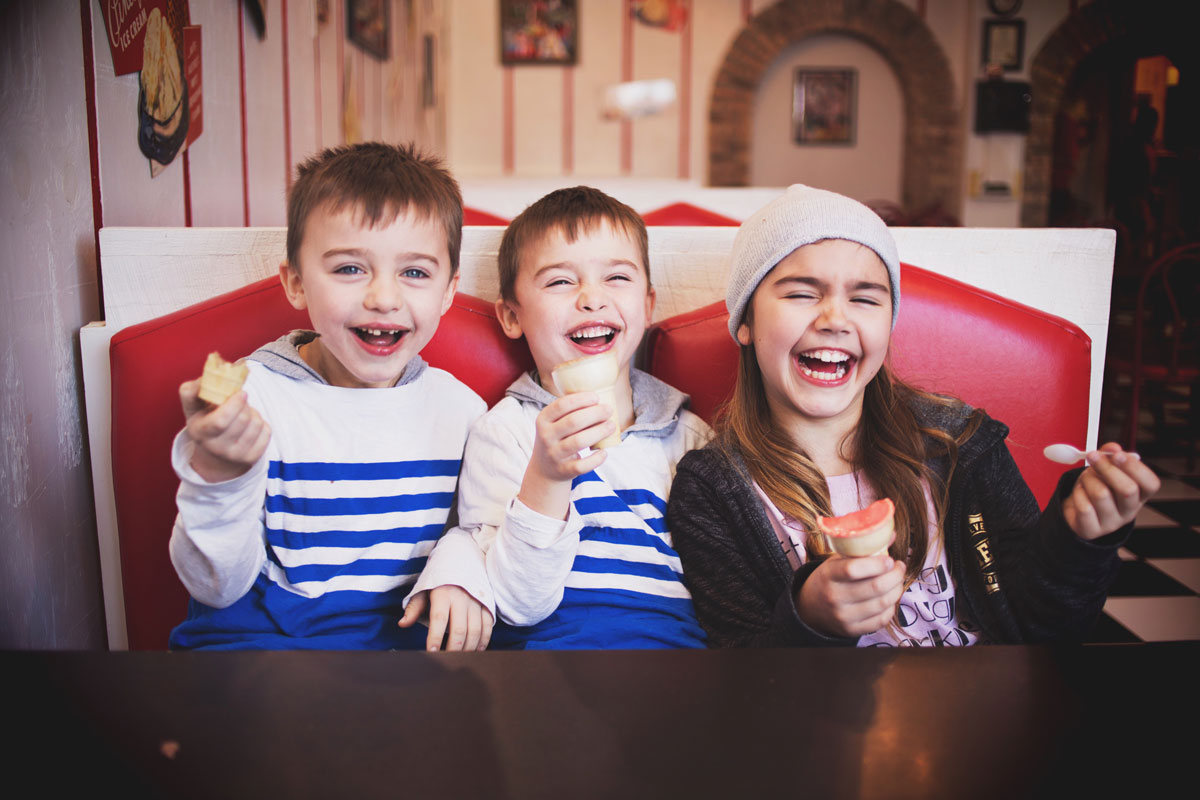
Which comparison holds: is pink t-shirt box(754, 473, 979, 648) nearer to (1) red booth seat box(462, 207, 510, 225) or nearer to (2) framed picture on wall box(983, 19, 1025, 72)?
(1) red booth seat box(462, 207, 510, 225)

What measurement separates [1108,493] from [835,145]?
294 inches

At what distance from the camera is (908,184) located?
780cm

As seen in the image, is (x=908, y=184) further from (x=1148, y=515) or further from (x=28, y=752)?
(x=28, y=752)

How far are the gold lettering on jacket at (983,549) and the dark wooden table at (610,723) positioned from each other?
509 millimetres

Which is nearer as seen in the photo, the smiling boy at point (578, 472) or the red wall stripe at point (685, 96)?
the smiling boy at point (578, 472)

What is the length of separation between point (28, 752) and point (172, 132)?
1653 millimetres

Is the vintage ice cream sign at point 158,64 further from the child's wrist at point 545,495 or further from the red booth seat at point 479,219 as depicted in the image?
the child's wrist at point 545,495

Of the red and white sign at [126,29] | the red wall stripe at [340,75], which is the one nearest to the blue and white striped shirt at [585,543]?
the red and white sign at [126,29]

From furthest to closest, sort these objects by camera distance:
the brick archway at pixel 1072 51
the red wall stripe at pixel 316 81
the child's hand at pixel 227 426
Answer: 1. the brick archway at pixel 1072 51
2. the red wall stripe at pixel 316 81
3. the child's hand at pixel 227 426

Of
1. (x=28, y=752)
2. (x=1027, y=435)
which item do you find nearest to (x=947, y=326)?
(x=1027, y=435)

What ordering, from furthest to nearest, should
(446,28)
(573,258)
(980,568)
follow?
(446,28)
(573,258)
(980,568)

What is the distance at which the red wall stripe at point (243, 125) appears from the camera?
7.66 ft

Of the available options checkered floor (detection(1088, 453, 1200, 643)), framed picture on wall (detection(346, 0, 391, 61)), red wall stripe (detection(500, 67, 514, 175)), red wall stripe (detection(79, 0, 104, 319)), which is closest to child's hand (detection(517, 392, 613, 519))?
red wall stripe (detection(79, 0, 104, 319))

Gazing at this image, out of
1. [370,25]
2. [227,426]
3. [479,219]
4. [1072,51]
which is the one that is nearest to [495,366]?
[227,426]
